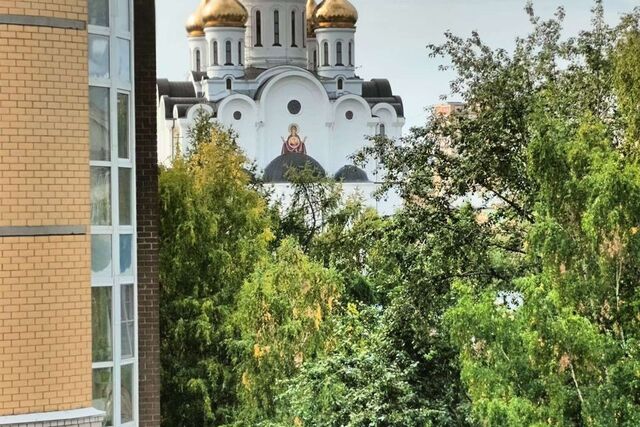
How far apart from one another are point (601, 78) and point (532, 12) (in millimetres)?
1970

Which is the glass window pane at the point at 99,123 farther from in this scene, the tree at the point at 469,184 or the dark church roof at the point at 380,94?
the dark church roof at the point at 380,94

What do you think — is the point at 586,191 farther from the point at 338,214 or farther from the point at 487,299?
the point at 338,214

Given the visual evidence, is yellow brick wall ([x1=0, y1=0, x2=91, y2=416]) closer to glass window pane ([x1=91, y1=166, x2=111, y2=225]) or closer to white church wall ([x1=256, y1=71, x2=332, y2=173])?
glass window pane ([x1=91, y1=166, x2=111, y2=225])

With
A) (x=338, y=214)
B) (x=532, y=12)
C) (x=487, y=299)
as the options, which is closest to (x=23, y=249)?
(x=487, y=299)

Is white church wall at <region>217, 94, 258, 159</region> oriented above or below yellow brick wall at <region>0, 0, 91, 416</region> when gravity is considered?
above

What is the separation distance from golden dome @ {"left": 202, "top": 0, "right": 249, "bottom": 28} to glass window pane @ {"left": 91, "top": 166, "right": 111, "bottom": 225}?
66.3 m

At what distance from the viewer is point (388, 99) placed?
83.8m

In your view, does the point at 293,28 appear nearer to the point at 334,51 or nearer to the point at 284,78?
the point at 284,78

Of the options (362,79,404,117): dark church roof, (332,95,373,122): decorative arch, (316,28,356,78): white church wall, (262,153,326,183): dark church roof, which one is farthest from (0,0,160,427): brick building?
(362,79,404,117): dark church roof

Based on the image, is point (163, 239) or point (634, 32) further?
point (163, 239)

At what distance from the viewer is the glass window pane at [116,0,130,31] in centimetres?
938

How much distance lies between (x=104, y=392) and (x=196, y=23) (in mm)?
70864

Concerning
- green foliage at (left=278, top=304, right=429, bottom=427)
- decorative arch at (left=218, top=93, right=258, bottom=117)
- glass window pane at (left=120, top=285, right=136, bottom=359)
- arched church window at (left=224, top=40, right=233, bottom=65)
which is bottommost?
green foliage at (left=278, top=304, right=429, bottom=427)

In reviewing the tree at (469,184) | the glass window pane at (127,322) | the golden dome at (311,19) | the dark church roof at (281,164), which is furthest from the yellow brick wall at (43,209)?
the golden dome at (311,19)
